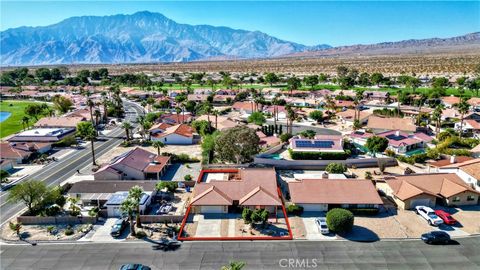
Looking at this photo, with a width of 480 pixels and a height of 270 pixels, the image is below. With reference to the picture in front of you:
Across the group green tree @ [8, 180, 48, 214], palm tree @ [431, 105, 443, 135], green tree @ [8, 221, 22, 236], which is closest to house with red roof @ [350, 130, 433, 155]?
palm tree @ [431, 105, 443, 135]

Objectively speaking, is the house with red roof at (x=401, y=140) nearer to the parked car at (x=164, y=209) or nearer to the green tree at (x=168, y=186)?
the green tree at (x=168, y=186)

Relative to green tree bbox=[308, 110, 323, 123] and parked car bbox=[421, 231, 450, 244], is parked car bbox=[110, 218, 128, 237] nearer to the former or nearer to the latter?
parked car bbox=[421, 231, 450, 244]

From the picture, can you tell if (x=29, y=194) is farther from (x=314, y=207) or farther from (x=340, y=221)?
(x=340, y=221)

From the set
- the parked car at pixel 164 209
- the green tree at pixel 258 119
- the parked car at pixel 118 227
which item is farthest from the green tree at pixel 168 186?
the green tree at pixel 258 119

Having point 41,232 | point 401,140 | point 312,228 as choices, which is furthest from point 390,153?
point 41,232

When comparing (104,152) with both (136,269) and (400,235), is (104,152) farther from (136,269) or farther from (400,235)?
(400,235)

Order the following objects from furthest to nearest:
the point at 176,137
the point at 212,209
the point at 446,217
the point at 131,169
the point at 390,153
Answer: the point at 176,137, the point at 390,153, the point at 131,169, the point at 212,209, the point at 446,217
